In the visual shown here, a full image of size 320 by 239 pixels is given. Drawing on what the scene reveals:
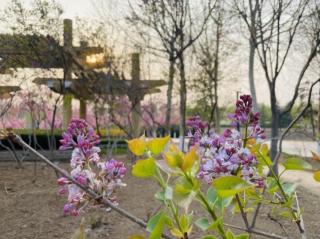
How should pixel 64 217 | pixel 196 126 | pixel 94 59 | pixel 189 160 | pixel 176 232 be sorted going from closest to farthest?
pixel 189 160, pixel 176 232, pixel 196 126, pixel 64 217, pixel 94 59

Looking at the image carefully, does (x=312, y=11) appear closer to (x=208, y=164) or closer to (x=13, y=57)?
(x=13, y=57)

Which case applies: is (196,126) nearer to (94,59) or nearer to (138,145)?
(138,145)

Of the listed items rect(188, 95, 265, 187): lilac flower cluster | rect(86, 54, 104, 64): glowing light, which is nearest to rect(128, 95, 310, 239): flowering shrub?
rect(188, 95, 265, 187): lilac flower cluster

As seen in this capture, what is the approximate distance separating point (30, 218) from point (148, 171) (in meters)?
4.31

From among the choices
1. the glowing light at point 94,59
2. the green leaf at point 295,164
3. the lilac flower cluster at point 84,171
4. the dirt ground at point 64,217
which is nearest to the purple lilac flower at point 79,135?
the lilac flower cluster at point 84,171

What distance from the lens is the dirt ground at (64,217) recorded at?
4.36 m

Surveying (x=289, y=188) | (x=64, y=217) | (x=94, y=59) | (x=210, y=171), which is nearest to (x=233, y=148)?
(x=210, y=171)

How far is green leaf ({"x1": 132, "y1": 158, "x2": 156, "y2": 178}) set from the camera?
2.76ft

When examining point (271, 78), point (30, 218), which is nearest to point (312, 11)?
point (271, 78)

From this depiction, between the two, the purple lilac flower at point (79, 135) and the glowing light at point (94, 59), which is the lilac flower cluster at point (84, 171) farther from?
the glowing light at point (94, 59)

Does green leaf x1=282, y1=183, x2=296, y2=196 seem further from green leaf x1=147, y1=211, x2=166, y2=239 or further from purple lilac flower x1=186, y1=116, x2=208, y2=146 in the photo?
green leaf x1=147, y1=211, x2=166, y2=239

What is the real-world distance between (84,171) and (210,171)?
258 millimetres

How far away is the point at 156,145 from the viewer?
0.85 m

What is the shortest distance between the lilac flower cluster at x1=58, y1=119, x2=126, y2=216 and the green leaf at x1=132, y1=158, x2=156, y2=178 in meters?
0.12
